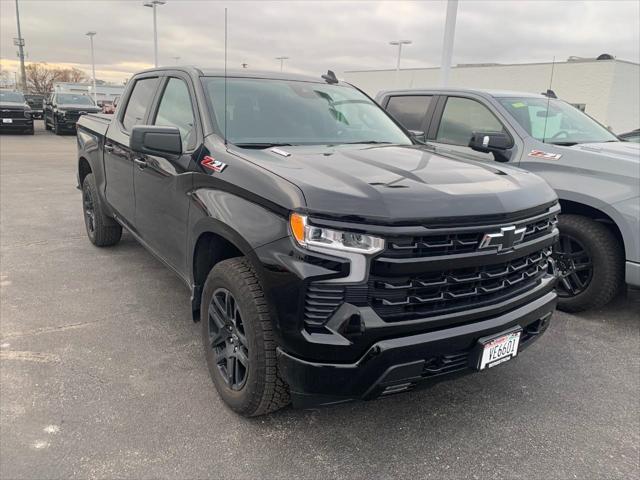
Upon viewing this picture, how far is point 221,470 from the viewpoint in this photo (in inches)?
96.3

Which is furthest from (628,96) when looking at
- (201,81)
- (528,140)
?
(201,81)

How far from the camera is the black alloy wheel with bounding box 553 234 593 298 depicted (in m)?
4.37

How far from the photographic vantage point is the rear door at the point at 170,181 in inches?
128

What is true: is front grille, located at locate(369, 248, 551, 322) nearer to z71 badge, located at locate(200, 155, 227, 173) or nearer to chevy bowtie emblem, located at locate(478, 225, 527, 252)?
chevy bowtie emblem, located at locate(478, 225, 527, 252)

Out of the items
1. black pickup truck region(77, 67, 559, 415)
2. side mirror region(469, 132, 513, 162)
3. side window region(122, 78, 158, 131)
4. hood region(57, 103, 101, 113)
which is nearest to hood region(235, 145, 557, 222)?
black pickup truck region(77, 67, 559, 415)

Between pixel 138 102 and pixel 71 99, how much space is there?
68.0 ft

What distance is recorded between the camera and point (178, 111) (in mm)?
3666

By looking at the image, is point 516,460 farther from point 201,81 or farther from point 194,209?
point 201,81

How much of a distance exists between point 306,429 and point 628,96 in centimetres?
3255

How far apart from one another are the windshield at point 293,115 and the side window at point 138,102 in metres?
1.00

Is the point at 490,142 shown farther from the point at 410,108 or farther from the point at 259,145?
the point at 259,145

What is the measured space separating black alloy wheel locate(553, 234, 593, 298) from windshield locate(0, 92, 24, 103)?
77.2 ft

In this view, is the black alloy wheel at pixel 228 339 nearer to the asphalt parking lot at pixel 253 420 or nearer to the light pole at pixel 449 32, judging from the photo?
the asphalt parking lot at pixel 253 420

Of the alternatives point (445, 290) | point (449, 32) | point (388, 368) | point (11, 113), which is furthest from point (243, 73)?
point (11, 113)
